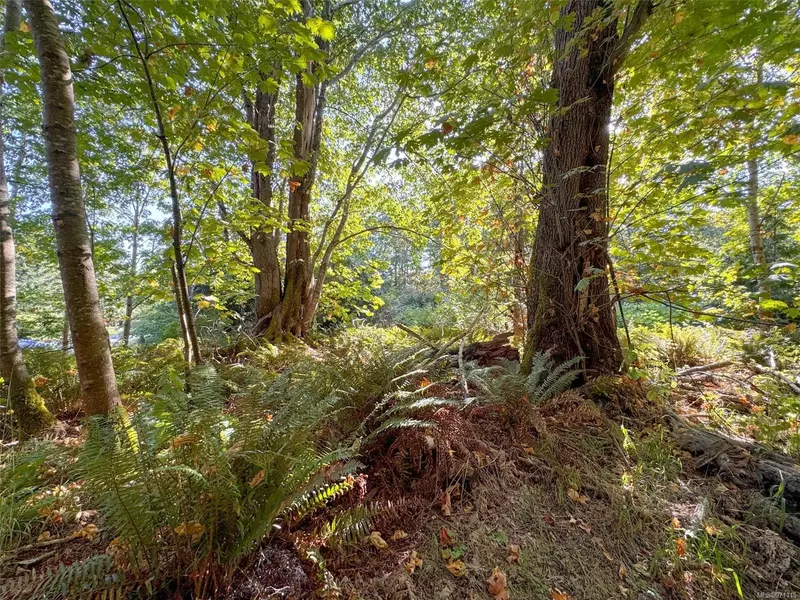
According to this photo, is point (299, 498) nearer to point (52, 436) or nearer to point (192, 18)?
point (52, 436)

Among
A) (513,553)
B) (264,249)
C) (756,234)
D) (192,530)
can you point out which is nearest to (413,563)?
(513,553)

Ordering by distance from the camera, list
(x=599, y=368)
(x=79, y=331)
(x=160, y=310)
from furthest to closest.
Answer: (x=160, y=310)
(x=599, y=368)
(x=79, y=331)

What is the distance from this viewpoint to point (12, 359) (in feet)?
7.57

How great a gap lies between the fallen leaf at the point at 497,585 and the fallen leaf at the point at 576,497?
0.62 m

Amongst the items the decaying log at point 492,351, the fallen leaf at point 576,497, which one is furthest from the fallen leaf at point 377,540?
the decaying log at point 492,351

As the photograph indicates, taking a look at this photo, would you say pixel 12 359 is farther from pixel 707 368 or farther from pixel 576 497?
pixel 707 368

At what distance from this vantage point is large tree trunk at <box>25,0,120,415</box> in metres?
1.68

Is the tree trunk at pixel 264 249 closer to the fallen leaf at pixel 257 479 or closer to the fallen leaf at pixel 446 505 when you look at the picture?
the fallen leaf at pixel 257 479

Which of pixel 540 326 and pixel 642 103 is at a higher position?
pixel 642 103

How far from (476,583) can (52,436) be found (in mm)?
2949

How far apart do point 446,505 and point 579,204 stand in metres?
2.30

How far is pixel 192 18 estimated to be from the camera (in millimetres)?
2107

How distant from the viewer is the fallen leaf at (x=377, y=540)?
1.31 meters

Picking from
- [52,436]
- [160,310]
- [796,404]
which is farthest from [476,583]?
[160,310]
